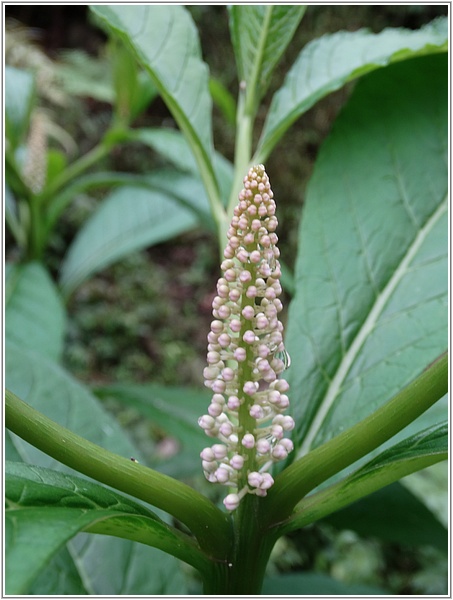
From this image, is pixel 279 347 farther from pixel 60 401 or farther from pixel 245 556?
pixel 60 401

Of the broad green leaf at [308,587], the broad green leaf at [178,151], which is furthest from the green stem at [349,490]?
the broad green leaf at [178,151]

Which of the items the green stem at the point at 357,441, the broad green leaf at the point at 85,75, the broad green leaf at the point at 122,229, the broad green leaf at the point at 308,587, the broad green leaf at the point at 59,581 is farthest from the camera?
the broad green leaf at the point at 85,75

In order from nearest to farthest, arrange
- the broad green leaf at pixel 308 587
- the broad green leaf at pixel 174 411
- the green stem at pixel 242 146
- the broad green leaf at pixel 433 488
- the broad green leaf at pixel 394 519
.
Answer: the green stem at pixel 242 146
the broad green leaf at pixel 394 519
the broad green leaf at pixel 308 587
the broad green leaf at pixel 174 411
the broad green leaf at pixel 433 488

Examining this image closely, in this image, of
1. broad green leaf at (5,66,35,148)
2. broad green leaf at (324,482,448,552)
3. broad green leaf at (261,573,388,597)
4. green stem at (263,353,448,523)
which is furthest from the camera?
broad green leaf at (5,66,35,148)

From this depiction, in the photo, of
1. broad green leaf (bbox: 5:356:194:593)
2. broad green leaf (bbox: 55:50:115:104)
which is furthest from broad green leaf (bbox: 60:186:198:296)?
broad green leaf (bbox: 55:50:115:104)

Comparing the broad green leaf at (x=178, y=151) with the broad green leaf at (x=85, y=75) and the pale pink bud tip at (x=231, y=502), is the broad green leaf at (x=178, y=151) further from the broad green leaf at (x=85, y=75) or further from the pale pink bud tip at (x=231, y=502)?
the broad green leaf at (x=85, y=75)

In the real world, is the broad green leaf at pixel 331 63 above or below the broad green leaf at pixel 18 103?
below

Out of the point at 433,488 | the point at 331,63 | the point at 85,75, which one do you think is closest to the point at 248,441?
the point at 331,63

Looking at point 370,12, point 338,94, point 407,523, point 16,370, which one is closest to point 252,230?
point 16,370

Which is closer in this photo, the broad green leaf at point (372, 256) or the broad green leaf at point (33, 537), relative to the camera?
the broad green leaf at point (33, 537)

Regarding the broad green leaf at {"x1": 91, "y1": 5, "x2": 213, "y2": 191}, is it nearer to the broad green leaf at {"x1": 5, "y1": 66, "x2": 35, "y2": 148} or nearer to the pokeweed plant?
the pokeweed plant

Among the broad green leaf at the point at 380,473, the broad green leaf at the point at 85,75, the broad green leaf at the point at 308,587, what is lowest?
the broad green leaf at the point at 308,587
